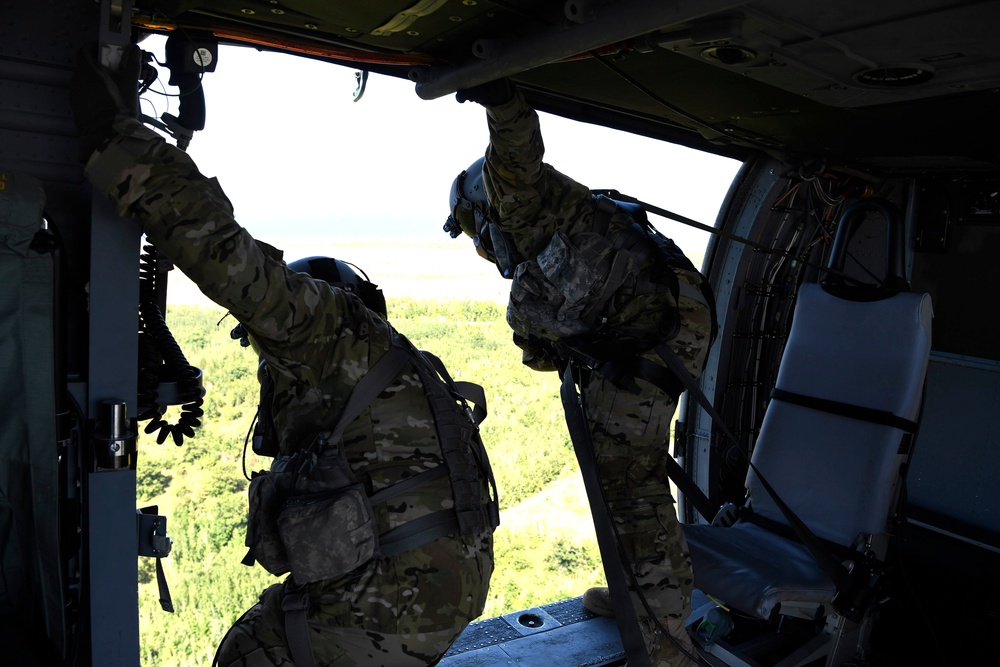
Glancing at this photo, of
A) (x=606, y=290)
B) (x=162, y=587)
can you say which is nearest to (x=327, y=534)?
(x=162, y=587)

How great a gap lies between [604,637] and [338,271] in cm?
185

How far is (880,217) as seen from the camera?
141 inches

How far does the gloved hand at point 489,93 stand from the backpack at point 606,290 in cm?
52

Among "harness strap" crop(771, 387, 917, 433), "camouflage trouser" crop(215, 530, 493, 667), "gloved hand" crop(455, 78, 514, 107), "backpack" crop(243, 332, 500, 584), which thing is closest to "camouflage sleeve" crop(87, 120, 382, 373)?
"backpack" crop(243, 332, 500, 584)

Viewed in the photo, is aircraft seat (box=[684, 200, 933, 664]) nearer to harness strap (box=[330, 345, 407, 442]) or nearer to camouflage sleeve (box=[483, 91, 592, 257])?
camouflage sleeve (box=[483, 91, 592, 257])

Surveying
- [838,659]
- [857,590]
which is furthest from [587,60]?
[838,659]

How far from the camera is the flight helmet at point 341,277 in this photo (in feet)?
6.75

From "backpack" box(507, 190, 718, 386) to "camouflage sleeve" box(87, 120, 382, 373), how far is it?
1187 millimetres

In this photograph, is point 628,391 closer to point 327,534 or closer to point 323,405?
point 323,405

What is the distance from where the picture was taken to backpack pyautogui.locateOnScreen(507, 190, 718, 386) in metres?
2.60

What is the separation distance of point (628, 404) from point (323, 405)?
1197 millimetres

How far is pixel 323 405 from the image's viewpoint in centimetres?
179

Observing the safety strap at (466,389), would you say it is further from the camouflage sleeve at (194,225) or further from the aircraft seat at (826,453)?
the aircraft seat at (826,453)

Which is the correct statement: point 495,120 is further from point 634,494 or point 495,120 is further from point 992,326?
point 992,326
